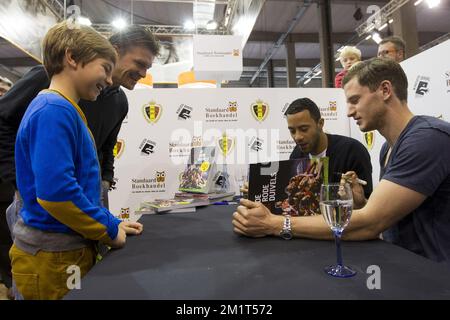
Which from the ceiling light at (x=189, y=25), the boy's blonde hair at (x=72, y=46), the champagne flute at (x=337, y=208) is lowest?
the champagne flute at (x=337, y=208)

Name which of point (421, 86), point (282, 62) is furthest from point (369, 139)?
point (282, 62)

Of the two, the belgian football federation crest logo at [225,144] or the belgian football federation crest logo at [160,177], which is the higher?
the belgian football federation crest logo at [225,144]

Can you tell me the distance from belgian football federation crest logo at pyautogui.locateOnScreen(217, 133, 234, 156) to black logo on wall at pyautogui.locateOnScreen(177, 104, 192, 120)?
0.38 metres

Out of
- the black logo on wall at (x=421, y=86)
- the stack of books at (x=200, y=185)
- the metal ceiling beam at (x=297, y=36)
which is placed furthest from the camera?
the metal ceiling beam at (x=297, y=36)

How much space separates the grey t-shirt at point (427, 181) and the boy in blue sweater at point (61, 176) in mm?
909

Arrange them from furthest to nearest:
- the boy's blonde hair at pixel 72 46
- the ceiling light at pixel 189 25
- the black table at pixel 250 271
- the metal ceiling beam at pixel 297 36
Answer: the metal ceiling beam at pixel 297 36 < the ceiling light at pixel 189 25 < the boy's blonde hair at pixel 72 46 < the black table at pixel 250 271

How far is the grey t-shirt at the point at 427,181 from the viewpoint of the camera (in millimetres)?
990

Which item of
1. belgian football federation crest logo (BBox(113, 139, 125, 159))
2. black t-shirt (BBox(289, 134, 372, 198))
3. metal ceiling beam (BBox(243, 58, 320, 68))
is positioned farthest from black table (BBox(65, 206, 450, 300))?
metal ceiling beam (BBox(243, 58, 320, 68))

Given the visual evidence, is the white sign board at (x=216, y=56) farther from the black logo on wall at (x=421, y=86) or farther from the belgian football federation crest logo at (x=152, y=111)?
the black logo on wall at (x=421, y=86)

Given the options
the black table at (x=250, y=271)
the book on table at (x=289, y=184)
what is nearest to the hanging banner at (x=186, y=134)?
the book on table at (x=289, y=184)

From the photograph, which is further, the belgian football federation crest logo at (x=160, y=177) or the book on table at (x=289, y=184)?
the belgian football federation crest logo at (x=160, y=177)

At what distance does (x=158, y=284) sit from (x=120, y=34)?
4.29 ft

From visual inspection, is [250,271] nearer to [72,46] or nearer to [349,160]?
[72,46]

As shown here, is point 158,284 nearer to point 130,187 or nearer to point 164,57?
point 130,187
